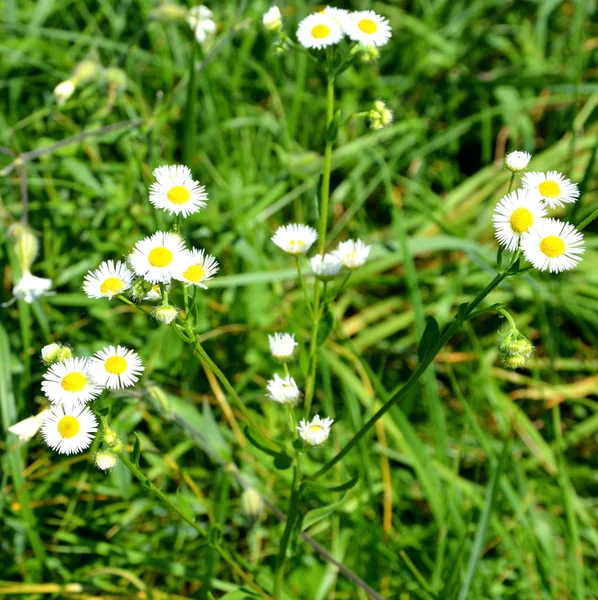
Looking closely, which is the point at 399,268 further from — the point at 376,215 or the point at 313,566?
the point at 313,566

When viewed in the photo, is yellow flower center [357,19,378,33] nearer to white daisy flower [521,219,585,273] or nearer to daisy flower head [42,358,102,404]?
white daisy flower [521,219,585,273]

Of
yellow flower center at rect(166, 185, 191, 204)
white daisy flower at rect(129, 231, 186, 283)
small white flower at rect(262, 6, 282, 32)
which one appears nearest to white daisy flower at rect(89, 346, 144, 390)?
white daisy flower at rect(129, 231, 186, 283)

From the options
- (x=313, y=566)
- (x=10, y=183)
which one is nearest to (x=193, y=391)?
(x=313, y=566)

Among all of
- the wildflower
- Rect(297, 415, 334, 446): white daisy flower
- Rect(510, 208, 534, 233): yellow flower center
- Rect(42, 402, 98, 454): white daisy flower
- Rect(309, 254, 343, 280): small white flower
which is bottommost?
Rect(42, 402, 98, 454): white daisy flower

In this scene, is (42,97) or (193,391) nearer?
(193,391)

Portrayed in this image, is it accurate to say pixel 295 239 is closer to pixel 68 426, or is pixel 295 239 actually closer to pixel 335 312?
pixel 68 426

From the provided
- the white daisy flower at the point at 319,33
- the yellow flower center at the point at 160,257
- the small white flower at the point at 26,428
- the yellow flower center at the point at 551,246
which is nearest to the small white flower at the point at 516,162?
the yellow flower center at the point at 551,246

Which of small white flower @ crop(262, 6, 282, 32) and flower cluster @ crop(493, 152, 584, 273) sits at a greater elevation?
small white flower @ crop(262, 6, 282, 32)
